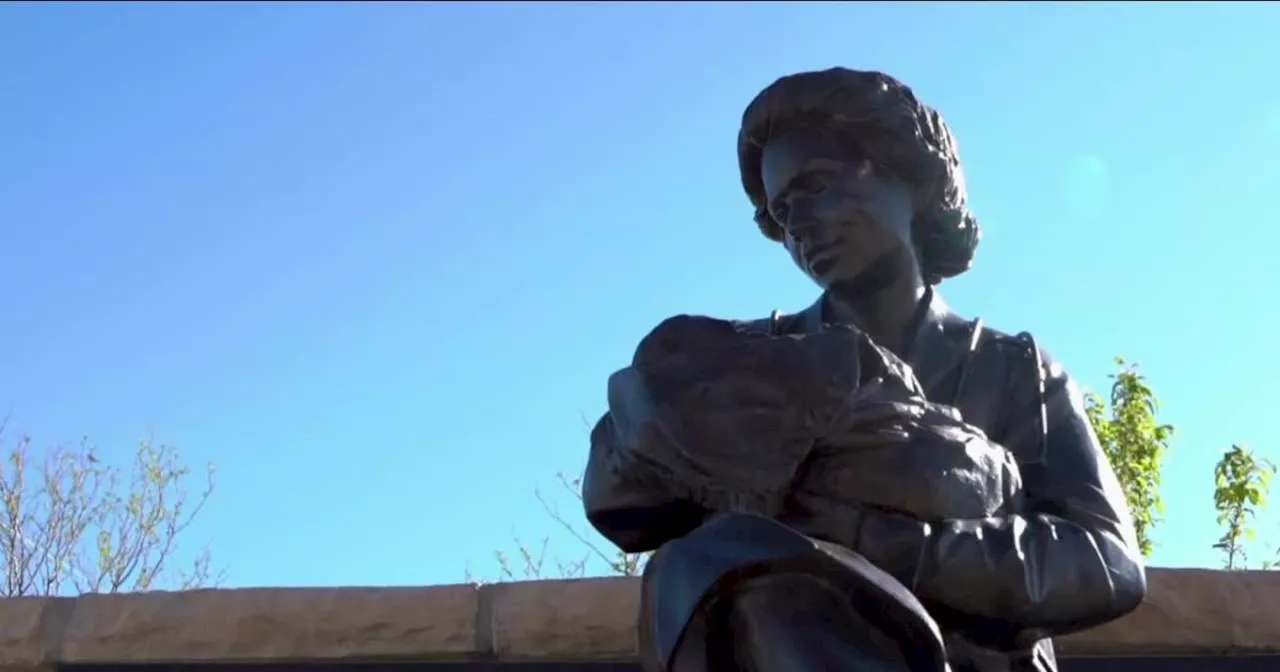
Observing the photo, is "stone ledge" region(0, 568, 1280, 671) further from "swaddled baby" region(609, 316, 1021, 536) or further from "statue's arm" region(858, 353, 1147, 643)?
"swaddled baby" region(609, 316, 1021, 536)

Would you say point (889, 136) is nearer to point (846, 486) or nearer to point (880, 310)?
point (880, 310)

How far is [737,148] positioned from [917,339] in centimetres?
38

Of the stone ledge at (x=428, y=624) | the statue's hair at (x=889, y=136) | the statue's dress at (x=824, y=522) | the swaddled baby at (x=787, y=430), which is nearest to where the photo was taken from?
the statue's dress at (x=824, y=522)

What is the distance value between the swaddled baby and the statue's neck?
392mm

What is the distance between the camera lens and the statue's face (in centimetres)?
194

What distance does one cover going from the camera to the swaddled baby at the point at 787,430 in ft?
4.99

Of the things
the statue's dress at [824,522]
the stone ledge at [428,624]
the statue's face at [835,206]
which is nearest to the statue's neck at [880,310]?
the statue's face at [835,206]

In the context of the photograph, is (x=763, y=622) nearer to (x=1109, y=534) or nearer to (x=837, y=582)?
(x=837, y=582)

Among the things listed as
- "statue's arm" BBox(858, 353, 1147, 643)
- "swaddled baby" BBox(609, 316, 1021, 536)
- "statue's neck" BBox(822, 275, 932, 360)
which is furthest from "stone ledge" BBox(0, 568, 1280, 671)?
"swaddled baby" BBox(609, 316, 1021, 536)

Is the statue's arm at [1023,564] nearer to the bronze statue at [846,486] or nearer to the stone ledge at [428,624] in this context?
the bronze statue at [846,486]

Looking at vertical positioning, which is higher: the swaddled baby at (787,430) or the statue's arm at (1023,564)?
the swaddled baby at (787,430)

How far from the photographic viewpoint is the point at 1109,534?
66.1 inches

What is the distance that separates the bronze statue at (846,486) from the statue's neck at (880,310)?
0.06 m

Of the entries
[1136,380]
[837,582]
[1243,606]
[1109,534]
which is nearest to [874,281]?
[1109,534]
